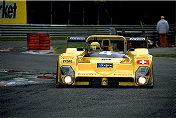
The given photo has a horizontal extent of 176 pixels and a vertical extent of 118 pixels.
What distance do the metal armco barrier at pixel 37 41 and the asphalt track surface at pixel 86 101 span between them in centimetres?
1394

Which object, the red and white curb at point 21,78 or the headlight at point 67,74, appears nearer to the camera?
the headlight at point 67,74

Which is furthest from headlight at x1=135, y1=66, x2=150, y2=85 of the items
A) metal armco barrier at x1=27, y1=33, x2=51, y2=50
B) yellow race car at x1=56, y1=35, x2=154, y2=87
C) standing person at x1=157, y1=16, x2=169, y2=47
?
standing person at x1=157, y1=16, x2=169, y2=47

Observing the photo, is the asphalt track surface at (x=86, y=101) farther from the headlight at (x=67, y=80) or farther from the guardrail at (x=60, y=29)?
the guardrail at (x=60, y=29)

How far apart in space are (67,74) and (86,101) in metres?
2.04

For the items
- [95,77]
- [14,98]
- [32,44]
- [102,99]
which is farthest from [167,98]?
[32,44]

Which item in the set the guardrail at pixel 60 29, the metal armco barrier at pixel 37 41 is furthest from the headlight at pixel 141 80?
the guardrail at pixel 60 29

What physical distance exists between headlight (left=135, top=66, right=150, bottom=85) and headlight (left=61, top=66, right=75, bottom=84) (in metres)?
1.35

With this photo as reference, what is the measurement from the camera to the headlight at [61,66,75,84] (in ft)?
31.8

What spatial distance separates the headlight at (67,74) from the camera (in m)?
9.69

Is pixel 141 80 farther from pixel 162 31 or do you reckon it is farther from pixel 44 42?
pixel 162 31

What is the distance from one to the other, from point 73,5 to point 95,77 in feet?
93.9

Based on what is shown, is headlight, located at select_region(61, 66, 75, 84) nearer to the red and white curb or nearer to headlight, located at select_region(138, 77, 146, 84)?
the red and white curb

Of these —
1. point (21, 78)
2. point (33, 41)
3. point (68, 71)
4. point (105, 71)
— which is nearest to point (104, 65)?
point (105, 71)

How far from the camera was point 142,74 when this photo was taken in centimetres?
970
